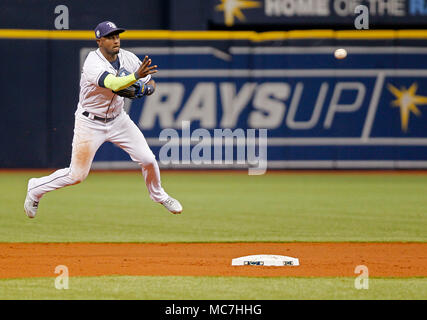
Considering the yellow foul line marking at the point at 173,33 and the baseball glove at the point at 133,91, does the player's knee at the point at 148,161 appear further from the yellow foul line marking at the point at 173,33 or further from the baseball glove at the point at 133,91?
the yellow foul line marking at the point at 173,33

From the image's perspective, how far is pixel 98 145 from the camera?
8.27 meters

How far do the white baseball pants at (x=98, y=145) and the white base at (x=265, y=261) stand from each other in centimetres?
153

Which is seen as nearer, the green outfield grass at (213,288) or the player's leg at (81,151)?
the green outfield grass at (213,288)

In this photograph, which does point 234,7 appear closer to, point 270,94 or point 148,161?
point 270,94

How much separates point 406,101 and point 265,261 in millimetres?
10970

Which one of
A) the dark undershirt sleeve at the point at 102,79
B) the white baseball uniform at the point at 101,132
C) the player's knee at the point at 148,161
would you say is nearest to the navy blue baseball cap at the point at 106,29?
the white baseball uniform at the point at 101,132

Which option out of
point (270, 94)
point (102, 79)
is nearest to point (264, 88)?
point (270, 94)

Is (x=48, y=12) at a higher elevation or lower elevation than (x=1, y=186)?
higher

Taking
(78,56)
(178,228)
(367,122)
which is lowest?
(178,228)

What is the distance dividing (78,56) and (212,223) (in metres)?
8.08

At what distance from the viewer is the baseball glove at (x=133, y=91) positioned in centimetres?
768

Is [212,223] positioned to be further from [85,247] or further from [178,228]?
[85,247]

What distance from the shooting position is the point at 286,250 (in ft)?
26.8

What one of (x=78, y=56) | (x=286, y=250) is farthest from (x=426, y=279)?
(x=78, y=56)
